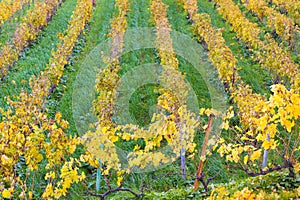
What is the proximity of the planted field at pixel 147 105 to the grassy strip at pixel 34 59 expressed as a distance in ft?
0.14

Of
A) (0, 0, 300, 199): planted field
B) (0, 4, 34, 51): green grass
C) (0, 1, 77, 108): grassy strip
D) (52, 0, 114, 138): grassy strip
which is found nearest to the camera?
(0, 0, 300, 199): planted field

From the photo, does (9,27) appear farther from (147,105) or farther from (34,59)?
(147,105)

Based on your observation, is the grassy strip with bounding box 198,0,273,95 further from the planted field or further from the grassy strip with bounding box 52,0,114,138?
the grassy strip with bounding box 52,0,114,138

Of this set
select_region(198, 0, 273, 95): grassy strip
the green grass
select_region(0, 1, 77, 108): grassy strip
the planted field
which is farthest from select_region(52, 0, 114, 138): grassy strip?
select_region(198, 0, 273, 95): grassy strip

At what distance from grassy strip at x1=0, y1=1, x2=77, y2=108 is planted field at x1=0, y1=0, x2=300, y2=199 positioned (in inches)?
1.7

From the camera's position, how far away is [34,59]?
35.5ft

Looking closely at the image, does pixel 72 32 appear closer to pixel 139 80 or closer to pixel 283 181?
pixel 139 80

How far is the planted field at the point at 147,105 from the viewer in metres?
4.65

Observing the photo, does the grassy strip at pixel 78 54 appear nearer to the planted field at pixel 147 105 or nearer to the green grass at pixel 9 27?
the planted field at pixel 147 105

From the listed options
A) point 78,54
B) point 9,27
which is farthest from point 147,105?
point 9,27

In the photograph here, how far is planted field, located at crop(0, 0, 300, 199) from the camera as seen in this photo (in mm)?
4646

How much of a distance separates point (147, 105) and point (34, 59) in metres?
4.14

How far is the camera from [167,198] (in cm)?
513

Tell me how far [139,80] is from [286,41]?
609 centimetres
